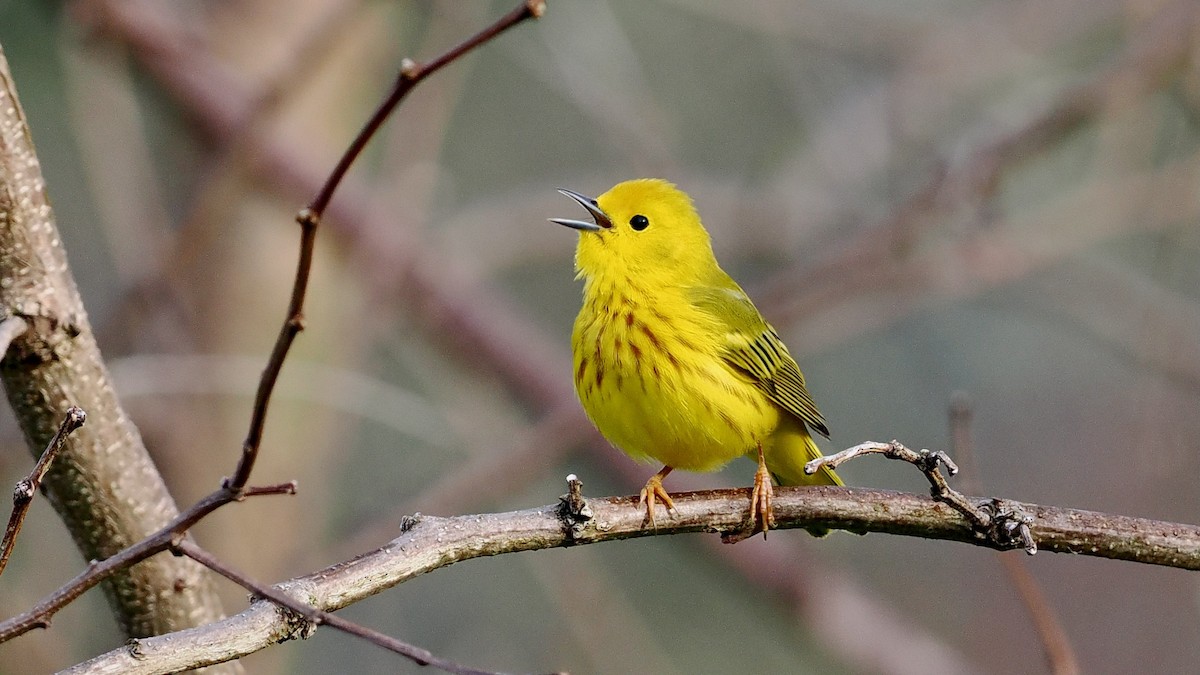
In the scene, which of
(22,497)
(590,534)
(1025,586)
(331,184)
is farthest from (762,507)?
(22,497)

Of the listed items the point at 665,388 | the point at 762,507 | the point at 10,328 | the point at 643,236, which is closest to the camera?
the point at 10,328

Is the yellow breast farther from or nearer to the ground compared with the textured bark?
farther from the ground

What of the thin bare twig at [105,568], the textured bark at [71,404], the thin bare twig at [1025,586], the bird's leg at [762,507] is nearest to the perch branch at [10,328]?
the textured bark at [71,404]

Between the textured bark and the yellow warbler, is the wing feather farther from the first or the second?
the textured bark

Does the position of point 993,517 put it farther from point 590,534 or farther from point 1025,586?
point 590,534

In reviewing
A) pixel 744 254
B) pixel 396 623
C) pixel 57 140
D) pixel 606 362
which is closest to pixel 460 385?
pixel 396 623

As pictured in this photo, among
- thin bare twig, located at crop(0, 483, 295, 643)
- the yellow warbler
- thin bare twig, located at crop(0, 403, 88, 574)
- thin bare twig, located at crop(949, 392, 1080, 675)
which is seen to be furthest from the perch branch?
thin bare twig, located at crop(949, 392, 1080, 675)

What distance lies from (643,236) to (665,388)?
24.8 inches

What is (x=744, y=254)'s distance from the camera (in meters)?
5.62

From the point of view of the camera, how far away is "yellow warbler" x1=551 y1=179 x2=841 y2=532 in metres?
2.80

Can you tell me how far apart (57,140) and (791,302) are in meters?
4.79

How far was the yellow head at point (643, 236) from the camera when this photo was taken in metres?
3.19

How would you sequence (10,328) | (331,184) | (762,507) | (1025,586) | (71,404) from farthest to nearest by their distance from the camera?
(1025,586)
(762,507)
(71,404)
(10,328)
(331,184)

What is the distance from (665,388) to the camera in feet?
9.18
